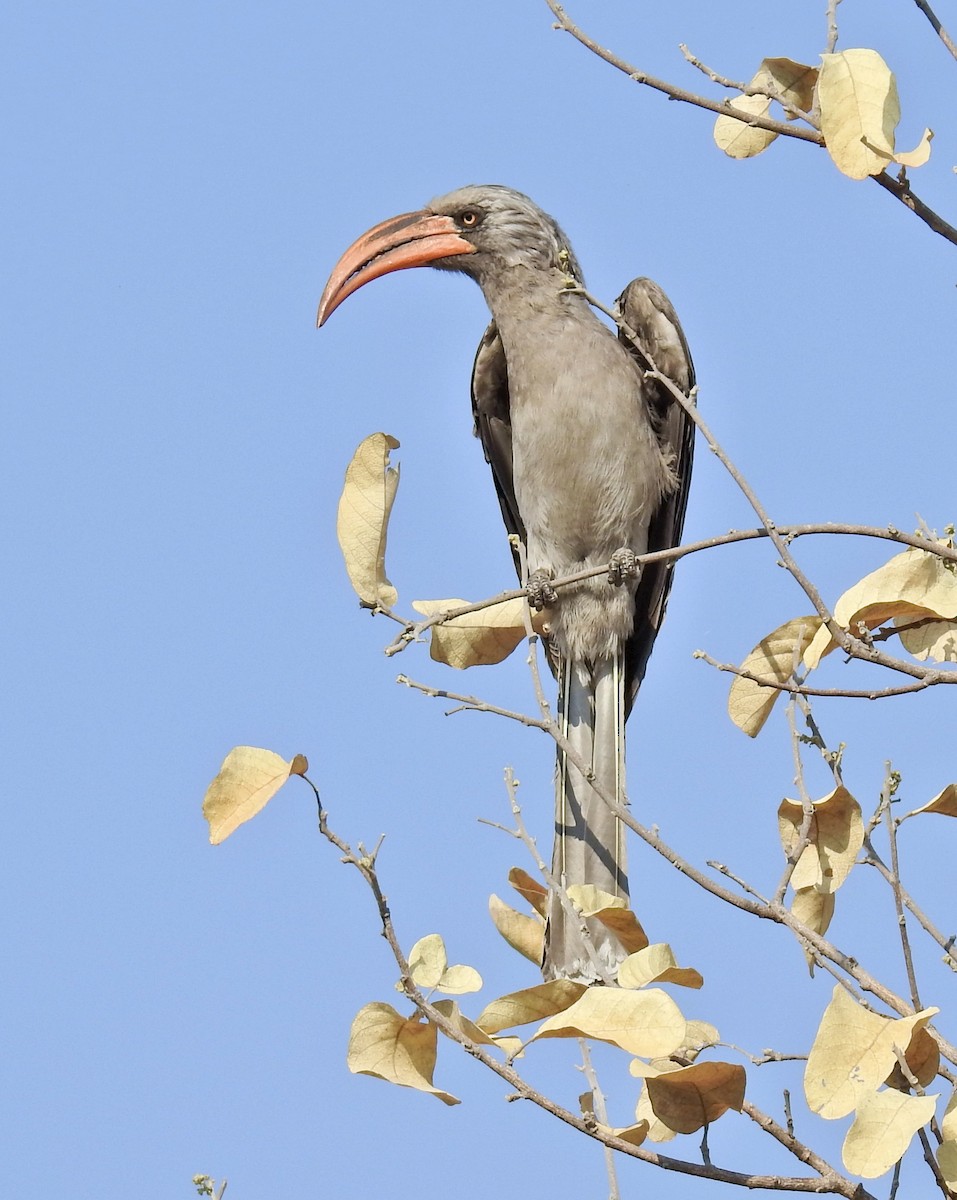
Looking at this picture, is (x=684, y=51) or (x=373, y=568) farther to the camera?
(x=373, y=568)

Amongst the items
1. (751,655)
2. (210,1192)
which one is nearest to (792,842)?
(751,655)

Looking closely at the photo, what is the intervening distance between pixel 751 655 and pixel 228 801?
0.98 metres

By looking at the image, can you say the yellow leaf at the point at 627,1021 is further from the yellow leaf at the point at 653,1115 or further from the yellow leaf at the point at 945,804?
the yellow leaf at the point at 945,804

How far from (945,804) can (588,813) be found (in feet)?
6.17

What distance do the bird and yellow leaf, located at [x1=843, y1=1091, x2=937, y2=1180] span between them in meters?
2.61

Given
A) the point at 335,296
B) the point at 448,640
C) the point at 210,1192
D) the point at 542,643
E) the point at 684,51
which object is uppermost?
the point at 335,296

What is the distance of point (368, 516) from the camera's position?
3111 millimetres

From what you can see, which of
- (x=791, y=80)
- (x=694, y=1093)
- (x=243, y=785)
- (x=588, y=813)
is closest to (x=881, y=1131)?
(x=694, y=1093)

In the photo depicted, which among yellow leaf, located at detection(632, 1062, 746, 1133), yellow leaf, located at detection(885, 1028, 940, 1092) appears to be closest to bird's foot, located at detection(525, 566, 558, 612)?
yellow leaf, located at detection(632, 1062, 746, 1133)

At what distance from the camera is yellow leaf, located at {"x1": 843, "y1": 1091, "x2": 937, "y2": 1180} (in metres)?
2.16

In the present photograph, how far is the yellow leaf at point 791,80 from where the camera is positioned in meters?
2.81

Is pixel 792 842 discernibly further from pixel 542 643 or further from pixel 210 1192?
pixel 542 643

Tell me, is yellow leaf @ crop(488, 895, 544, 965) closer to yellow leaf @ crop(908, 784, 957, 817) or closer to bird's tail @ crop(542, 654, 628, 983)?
bird's tail @ crop(542, 654, 628, 983)

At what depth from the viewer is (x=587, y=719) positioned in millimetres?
5156
